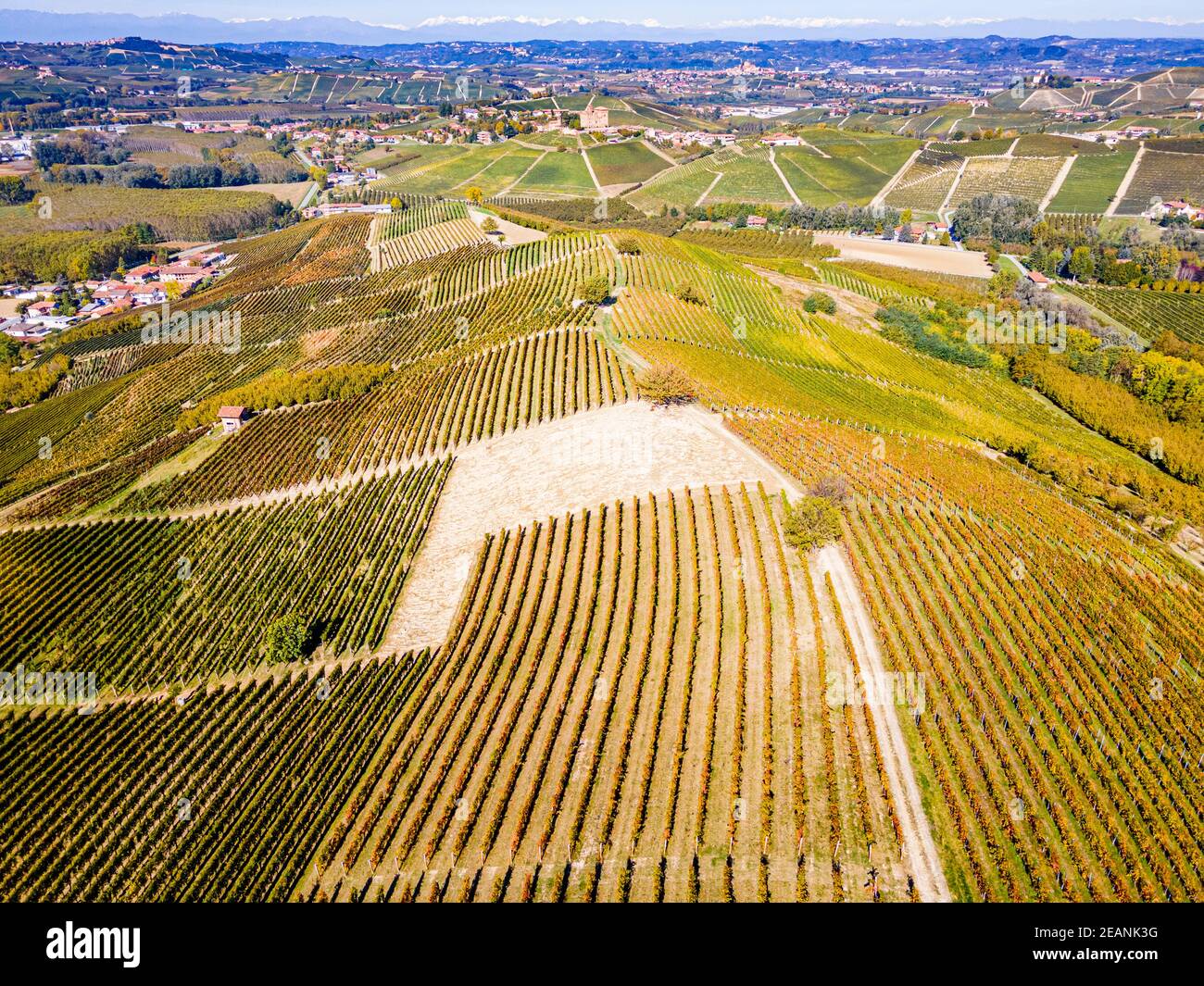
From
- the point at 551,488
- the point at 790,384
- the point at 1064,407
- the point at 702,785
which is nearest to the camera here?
the point at 702,785

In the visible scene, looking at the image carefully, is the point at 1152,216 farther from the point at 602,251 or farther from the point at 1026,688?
the point at 1026,688

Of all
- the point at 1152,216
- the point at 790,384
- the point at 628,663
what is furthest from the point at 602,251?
the point at 1152,216

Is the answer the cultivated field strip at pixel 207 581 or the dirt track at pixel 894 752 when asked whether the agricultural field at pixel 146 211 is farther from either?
the dirt track at pixel 894 752

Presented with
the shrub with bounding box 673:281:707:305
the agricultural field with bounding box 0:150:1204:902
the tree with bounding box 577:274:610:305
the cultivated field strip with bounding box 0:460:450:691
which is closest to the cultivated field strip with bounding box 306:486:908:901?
the agricultural field with bounding box 0:150:1204:902

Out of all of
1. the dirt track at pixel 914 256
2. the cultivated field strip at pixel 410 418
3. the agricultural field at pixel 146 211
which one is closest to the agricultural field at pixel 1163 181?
the dirt track at pixel 914 256

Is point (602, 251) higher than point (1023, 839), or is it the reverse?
point (602, 251)
